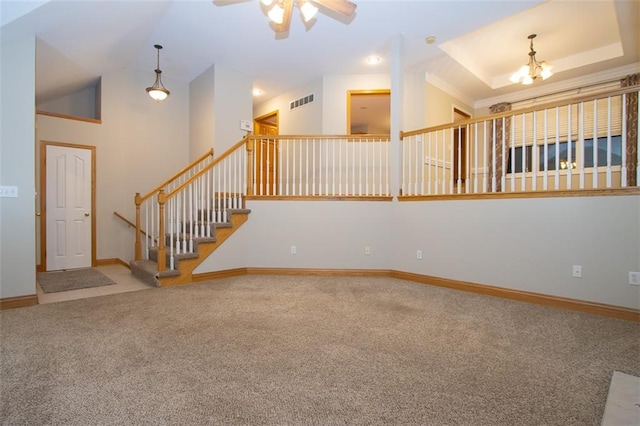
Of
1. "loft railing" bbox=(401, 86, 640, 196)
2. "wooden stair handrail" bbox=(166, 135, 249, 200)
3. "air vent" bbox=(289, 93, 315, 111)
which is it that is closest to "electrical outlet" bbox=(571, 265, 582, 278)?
"loft railing" bbox=(401, 86, 640, 196)

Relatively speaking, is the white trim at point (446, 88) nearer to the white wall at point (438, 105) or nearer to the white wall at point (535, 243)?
the white wall at point (438, 105)

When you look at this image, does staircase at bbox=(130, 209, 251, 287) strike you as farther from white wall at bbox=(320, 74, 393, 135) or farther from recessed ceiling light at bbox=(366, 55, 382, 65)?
recessed ceiling light at bbox=(366, 55, 382, 65)

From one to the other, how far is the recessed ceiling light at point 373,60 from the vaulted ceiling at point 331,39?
9cm

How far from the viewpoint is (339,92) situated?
5961 mm

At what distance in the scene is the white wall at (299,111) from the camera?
6.08 meters

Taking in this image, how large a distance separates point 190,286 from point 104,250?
2805 mm

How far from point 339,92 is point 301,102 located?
94cm

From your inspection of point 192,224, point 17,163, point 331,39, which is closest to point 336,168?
point 331,39

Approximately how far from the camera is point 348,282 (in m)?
4.12

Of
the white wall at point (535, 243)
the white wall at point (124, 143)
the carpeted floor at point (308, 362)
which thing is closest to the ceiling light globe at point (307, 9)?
the white wall at point (535, 243)

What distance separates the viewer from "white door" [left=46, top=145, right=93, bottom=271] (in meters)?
4.98

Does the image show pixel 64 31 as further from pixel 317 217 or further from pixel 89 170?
pixel 317 217

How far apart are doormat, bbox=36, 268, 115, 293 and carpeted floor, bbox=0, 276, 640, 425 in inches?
36.4

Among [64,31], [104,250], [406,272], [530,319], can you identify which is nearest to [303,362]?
[530,319]
